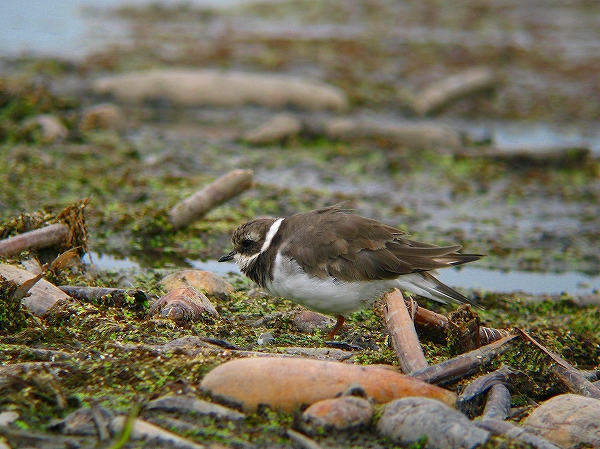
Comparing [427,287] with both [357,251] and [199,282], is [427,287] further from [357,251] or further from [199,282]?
[199,282]

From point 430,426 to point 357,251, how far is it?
2.20 metres

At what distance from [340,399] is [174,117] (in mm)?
10835

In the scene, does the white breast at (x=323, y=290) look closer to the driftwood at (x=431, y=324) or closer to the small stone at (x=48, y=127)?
the driftwood at (x=431, y=324)

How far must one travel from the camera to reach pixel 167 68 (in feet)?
55.8

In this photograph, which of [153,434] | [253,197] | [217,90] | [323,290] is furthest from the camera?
[217,90]

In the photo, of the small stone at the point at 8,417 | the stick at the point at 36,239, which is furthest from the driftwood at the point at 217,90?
the small stone at the point at 8,417

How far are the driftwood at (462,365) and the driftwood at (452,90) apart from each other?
10698 millimetres

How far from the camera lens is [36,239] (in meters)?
6.38

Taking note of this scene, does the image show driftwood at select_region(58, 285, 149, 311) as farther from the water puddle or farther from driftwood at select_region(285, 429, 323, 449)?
driftwood at select_region(285, 429, 323, 449)

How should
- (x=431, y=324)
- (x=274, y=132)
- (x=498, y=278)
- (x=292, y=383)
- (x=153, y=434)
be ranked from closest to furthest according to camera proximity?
(x=153, y=434) < (x=292, y=383) < (x=431, y=324) < (x=498, y=278) < (x=274, y=132)

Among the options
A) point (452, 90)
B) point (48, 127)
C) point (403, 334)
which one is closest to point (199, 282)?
point (403, 334)

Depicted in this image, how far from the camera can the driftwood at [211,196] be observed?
7.73 metres

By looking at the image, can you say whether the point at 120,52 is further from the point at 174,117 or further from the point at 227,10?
the point at 227,10

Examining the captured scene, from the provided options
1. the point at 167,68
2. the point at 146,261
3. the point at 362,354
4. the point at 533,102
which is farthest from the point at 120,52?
the point at 362,354
